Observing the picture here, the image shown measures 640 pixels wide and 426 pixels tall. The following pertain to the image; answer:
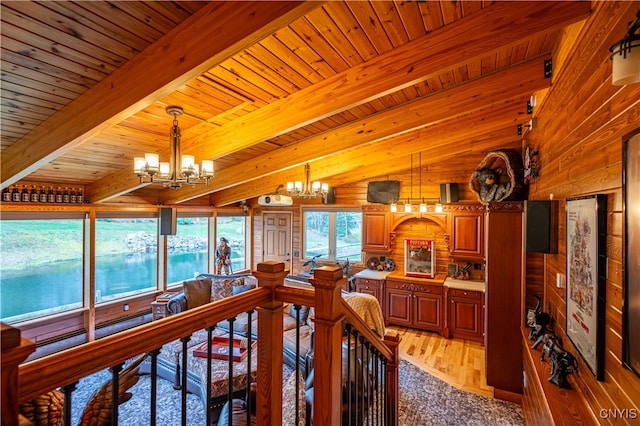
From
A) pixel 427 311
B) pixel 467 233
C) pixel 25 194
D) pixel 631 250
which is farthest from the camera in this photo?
pixel 427 311

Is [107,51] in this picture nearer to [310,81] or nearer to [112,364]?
[310,81]

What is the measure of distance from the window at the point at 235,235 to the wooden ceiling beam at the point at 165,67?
4.81m

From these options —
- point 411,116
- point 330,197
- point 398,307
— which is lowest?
point 398,307

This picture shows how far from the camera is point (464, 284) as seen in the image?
5.38 metres

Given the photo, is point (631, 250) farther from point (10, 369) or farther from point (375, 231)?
point (375, 231)

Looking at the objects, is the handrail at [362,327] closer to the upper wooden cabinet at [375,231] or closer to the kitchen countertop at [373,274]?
the kitchen countertop at [373,274]

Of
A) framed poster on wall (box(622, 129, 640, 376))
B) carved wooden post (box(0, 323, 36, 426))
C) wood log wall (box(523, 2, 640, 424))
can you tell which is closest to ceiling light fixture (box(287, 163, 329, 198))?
wood log wall (box(523, 2, 640, 424))

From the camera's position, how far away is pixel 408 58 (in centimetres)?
246

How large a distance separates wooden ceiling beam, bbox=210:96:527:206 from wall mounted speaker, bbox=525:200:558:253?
61.0 inches

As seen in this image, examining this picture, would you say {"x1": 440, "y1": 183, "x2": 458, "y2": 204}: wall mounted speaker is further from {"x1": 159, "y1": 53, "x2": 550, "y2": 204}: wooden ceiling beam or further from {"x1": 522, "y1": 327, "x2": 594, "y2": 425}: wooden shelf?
{"x1": 522, "y1": 327, "x2": 594, "y2": 425}: wooden shelf

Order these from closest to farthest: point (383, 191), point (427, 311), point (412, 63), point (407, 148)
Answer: point (412, 63), point (407, 148), point (427, 311), point (383, 191)

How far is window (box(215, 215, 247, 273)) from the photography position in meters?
7.87

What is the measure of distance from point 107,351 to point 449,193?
5.75 meters

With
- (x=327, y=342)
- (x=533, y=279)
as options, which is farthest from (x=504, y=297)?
(x=327, y=342)
